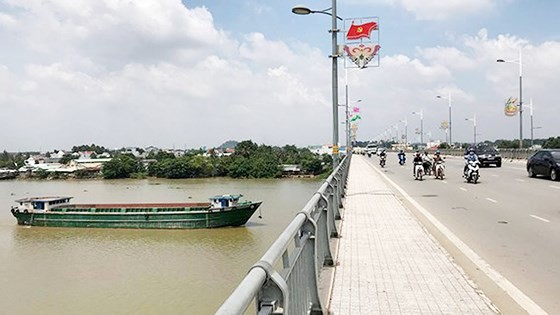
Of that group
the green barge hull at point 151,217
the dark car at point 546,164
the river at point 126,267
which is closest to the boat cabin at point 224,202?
the green barge hull at point 151,217

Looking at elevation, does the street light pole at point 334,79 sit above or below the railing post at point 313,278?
above

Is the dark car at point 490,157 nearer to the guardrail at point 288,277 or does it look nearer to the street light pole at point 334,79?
the street light pole at point 334,79

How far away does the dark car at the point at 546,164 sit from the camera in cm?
2241

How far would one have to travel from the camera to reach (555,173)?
22.4 m

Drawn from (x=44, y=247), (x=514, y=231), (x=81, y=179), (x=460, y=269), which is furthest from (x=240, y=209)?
(x=81, y=179)

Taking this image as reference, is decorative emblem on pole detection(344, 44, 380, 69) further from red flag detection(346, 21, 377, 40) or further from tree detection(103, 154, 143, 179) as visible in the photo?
tree detection(103, 154, 143, 179)

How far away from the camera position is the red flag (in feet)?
52.0

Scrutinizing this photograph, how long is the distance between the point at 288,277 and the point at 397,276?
345 cm

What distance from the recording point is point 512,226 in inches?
412

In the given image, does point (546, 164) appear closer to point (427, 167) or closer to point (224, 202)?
point (427, 167)

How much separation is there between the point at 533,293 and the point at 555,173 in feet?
63.8

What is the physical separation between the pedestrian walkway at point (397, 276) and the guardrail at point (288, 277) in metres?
0.55

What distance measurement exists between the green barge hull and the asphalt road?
809 inches

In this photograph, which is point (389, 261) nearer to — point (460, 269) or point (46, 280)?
point (460, 269)
